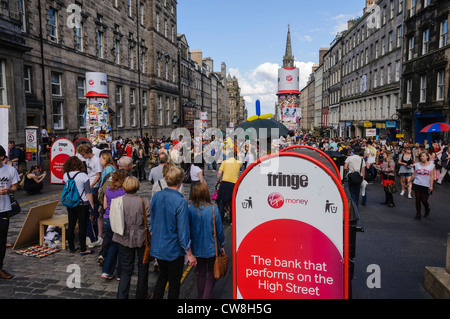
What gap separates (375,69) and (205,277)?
131 ft

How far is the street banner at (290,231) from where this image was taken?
303 centimetres

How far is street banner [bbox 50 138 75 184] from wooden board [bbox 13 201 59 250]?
380cm

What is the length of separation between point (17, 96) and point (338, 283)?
1879 centimetres

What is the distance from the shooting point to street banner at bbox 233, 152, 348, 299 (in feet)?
9.95

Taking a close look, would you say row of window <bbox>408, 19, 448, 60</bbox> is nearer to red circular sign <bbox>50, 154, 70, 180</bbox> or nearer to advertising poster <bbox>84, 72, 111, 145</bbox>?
advertising poster <bbox>84, 72, 111, 145</bbox>

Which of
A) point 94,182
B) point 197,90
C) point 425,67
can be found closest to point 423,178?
point 94,182

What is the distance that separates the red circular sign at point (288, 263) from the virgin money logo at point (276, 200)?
15cm

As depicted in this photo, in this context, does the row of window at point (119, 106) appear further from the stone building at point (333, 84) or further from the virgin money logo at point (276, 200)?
the stone building at point (333, 84)

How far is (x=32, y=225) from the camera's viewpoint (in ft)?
21.2
